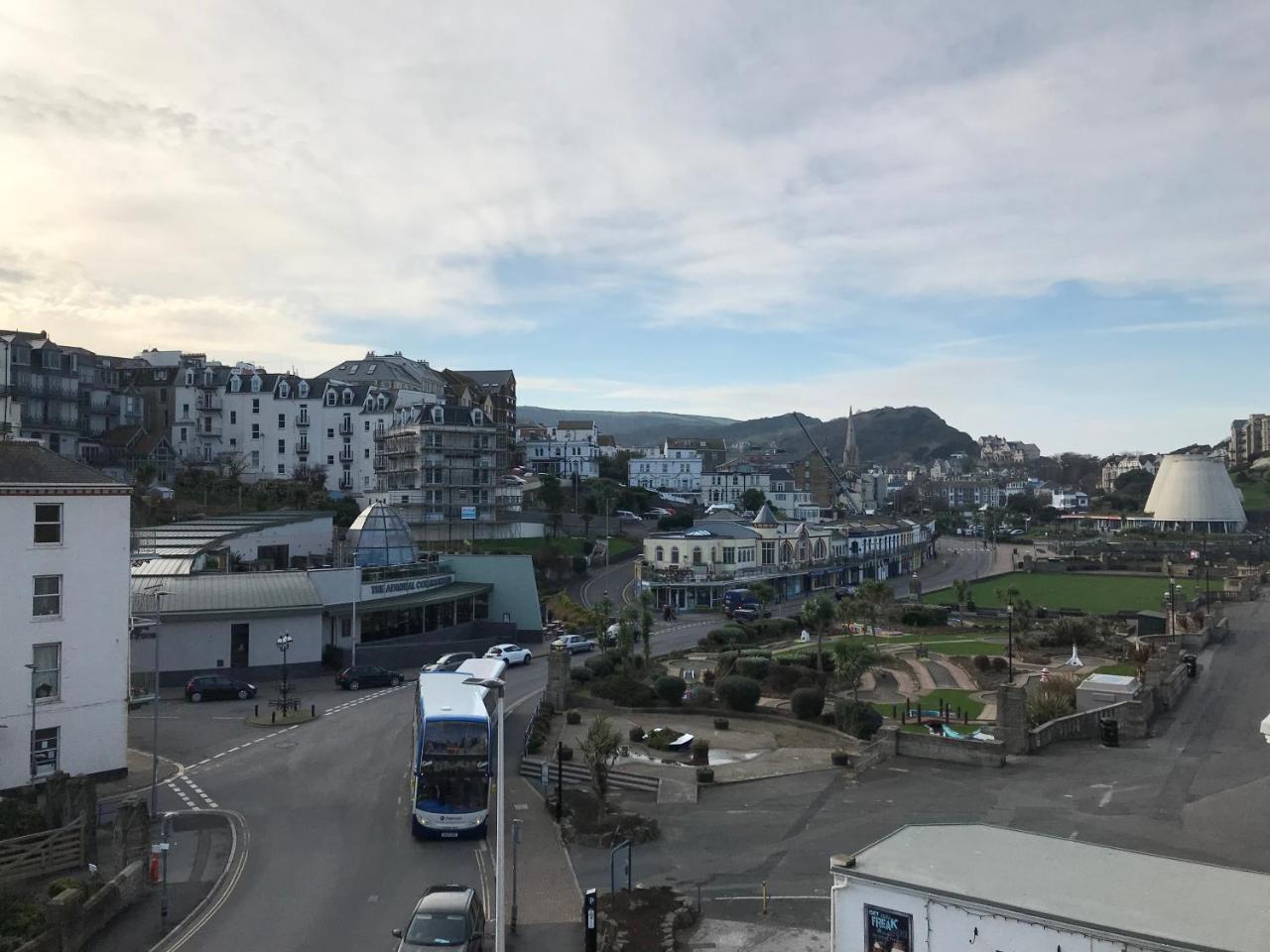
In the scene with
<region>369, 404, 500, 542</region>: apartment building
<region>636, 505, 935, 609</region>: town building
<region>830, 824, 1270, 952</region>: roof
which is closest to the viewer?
<region>830, 824, 1270, 952</region>: roof

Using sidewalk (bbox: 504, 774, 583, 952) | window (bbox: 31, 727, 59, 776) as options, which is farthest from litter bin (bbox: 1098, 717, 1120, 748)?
window (bbox: 31, 727, 59, 776)

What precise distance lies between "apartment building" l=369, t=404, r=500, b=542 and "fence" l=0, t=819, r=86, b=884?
62.9m

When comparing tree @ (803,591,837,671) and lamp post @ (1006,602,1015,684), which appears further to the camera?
tree @ (803,591,837,671)

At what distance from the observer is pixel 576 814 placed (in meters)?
25.8

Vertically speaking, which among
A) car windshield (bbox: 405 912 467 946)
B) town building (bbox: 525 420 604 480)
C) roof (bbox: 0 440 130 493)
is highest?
town building (bbox: 525 420 604 480)

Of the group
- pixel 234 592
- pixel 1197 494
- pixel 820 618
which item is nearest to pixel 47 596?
pixel 234 592

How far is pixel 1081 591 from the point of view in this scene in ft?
299

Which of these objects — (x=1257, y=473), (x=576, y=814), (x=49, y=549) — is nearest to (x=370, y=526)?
(x=49, y=549)

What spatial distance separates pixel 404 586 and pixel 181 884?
104 ft

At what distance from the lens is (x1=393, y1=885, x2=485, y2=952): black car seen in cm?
1639

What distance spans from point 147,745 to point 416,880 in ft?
55.1

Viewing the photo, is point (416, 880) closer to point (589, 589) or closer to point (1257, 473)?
point (589, 589)

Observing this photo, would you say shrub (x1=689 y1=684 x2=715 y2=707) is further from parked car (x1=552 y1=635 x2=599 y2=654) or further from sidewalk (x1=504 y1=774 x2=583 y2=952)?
parked car (x1=552 y1=635 x2=599 y2=654)

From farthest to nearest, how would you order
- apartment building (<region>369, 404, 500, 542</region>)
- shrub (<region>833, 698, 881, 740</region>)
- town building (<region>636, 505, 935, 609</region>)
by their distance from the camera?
apartment building (<region>369, 404, 500, 542</region>), town building (<region>636, 505, 935, 609</region>), shrub (<region>833, 698, 881, 740</region>)
